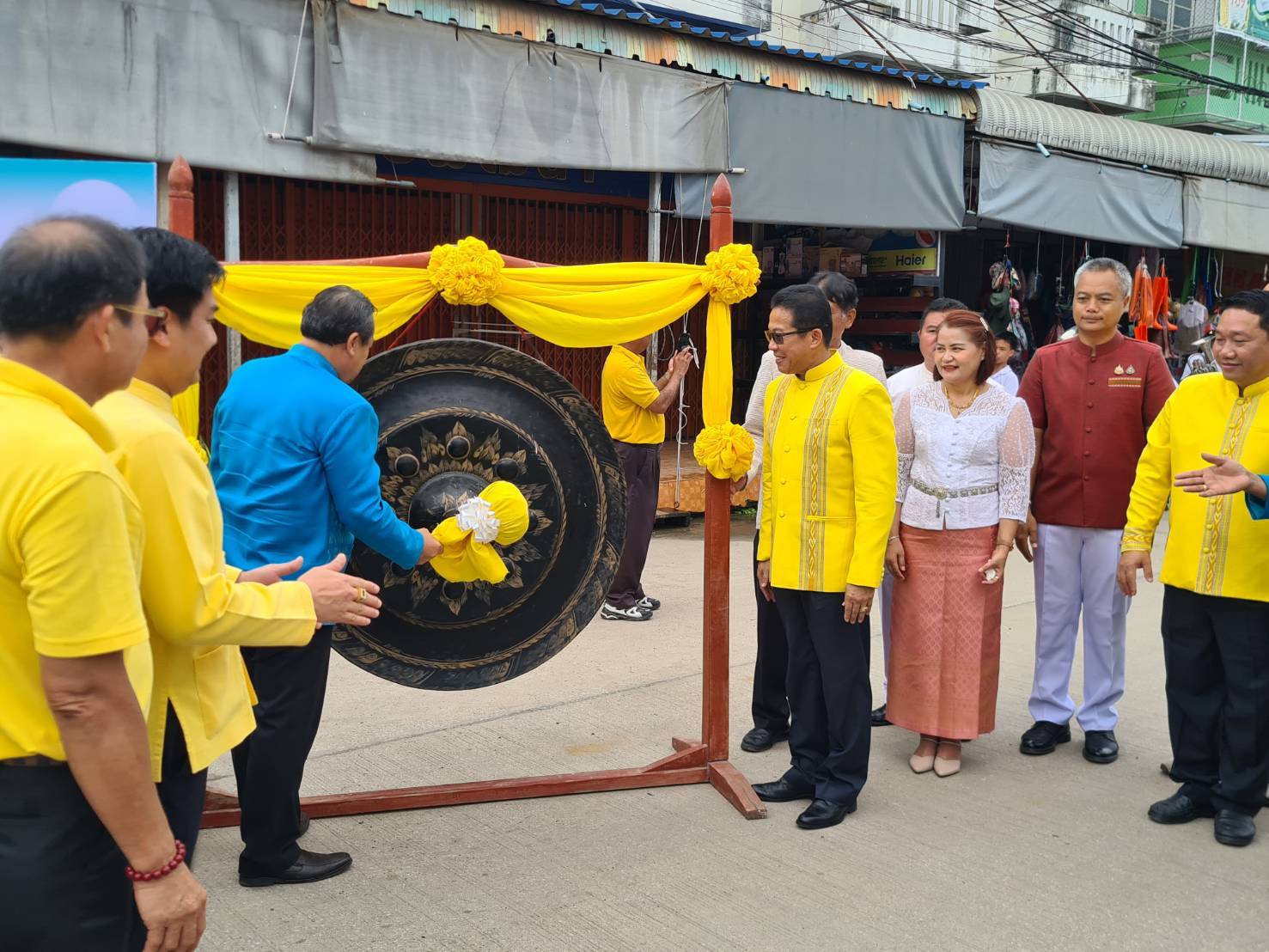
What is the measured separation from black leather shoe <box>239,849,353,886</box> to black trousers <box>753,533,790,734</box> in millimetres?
1765

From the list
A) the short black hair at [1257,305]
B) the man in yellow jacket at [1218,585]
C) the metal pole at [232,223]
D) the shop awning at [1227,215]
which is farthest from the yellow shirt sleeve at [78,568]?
the shop awning at [1227,215]

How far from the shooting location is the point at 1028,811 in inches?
149

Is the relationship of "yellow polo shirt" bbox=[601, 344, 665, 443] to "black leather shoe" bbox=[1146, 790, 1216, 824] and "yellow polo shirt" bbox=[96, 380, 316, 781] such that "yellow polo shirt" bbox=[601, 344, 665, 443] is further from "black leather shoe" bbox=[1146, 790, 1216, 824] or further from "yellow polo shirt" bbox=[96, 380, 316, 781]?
"yellow polo shirt" bbox=[96, 380, 316, 781]

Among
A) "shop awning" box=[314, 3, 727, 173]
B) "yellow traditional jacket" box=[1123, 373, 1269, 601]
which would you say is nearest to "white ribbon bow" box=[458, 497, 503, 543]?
"yellow traditional jacket" box=[1123, 373, 1269, 601]

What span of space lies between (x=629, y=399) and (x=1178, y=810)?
343cm

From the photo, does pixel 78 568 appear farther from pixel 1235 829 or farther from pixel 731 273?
pixel 1235 829

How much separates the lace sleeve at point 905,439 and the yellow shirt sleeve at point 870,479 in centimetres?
59

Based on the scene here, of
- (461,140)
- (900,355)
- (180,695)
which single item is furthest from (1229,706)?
(900,355)

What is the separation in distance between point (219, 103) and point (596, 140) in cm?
252

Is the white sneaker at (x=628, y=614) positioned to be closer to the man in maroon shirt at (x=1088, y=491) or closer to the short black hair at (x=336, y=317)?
the man in maroon shirt at (x=1088, y=491)

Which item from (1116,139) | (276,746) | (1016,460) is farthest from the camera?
(1116,139)

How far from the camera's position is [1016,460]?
405 cm

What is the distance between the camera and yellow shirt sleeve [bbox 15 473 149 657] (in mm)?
1437

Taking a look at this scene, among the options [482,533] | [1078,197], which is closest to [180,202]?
[482,533]
